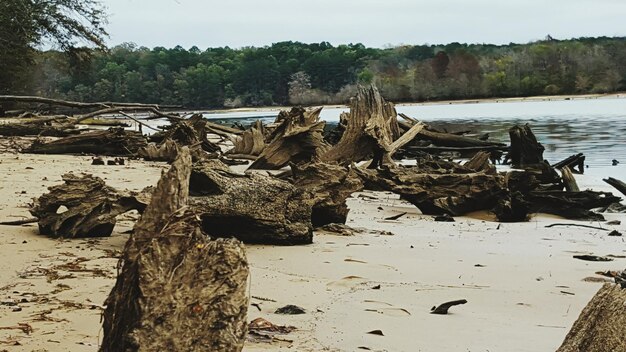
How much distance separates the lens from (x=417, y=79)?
333 feet

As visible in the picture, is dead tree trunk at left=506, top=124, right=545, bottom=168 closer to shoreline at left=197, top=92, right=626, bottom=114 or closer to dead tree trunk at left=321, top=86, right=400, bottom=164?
dead tree trunk at left=321, top=86, right=400, bottom=164

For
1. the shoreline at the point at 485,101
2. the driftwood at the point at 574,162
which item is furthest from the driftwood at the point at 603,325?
the shoreline at the point at 485,101

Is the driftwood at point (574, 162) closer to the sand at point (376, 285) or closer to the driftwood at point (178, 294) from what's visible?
the sand at point (376, 285)

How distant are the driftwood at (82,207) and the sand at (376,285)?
128mm

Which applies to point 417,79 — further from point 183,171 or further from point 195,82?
point 183,171

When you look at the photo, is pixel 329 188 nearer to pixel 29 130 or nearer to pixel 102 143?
pixel 102 143

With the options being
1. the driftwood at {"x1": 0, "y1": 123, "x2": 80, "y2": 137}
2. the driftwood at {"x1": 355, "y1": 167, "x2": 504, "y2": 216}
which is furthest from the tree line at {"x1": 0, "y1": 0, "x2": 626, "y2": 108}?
the driftwood at {"x1": 355, "y1": 167, "x2": 504, "y2": 216}

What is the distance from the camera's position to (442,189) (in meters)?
9.03

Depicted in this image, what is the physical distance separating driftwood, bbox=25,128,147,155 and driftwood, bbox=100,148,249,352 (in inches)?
472

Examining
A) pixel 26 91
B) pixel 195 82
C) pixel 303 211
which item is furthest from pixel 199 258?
pixel 195 82

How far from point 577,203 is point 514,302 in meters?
4.96

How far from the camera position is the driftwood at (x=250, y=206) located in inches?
224

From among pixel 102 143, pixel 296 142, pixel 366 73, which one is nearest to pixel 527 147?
pixel 296 142

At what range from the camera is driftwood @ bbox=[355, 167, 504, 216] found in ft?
29.1
